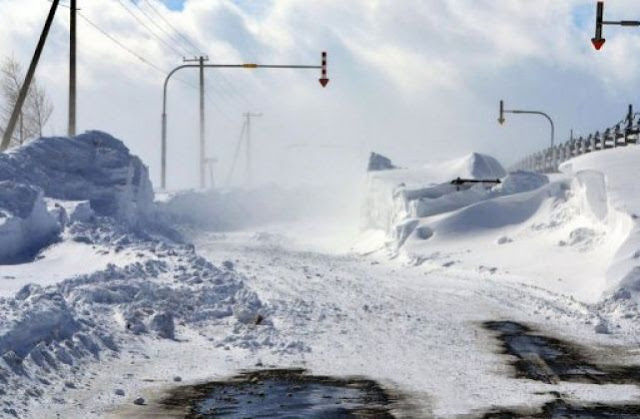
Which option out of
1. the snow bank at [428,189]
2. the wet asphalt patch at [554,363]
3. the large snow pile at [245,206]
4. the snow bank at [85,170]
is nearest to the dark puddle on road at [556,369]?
the wet asphalt patch at [554,363]

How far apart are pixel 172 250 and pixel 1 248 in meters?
3.47

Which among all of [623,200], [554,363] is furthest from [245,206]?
[554,363]

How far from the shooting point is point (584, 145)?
156ft

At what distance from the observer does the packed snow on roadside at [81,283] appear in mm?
10406

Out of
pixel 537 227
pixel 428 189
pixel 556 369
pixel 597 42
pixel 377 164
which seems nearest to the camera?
pixel 556 369

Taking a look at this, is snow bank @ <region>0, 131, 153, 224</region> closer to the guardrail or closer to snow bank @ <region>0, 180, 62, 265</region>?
snow bank @ <region>0, 180, 62, 265</region>

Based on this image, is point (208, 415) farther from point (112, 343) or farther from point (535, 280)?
point (535, 280)

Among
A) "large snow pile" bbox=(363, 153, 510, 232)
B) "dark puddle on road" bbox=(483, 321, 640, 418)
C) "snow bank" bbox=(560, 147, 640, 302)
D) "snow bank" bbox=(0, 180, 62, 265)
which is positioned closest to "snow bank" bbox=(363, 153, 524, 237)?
"large snow pile" bbox=(363, 153, 510, 232)

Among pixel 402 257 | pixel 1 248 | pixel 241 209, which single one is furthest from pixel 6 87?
pixel 1 248

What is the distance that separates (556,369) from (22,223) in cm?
1371

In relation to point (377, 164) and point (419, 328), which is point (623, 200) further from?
point (377, 164)

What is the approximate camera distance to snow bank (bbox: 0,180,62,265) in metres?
20.6

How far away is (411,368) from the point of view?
37.4 ft

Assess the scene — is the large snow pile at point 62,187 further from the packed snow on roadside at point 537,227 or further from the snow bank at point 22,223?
the packed snow on roadside at point 537,227
